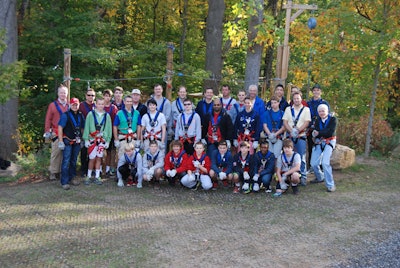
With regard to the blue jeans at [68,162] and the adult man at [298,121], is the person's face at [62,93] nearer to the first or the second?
the blue jeans at [68,162]

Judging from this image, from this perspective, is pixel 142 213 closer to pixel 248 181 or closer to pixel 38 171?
pixel 248 181

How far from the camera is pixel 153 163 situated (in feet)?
27.2

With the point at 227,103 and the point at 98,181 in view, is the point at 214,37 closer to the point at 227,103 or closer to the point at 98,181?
the point at 227,103

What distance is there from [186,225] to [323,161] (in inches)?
132

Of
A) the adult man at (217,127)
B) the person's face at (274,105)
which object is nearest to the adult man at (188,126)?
the adult man at (217,127)

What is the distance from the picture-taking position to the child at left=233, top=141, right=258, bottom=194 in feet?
26.2

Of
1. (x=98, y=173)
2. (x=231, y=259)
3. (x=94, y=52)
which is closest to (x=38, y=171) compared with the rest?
(x=98, y=173)

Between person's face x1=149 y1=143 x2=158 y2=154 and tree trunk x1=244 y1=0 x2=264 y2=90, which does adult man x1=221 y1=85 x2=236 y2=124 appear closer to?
person's face x1=149 y1=143 x2=158 y2=154

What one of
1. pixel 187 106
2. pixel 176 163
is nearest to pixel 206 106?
pixel 187 106

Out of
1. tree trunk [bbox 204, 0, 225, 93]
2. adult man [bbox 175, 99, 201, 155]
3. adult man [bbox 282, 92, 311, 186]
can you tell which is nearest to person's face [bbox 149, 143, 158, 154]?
adult man [bbox 175, 99, 201, 155]

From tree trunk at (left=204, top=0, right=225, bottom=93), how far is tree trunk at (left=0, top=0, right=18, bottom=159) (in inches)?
239

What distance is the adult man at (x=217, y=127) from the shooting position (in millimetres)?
8391

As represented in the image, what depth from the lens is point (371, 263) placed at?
17.2 ft

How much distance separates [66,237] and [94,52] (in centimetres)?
727
